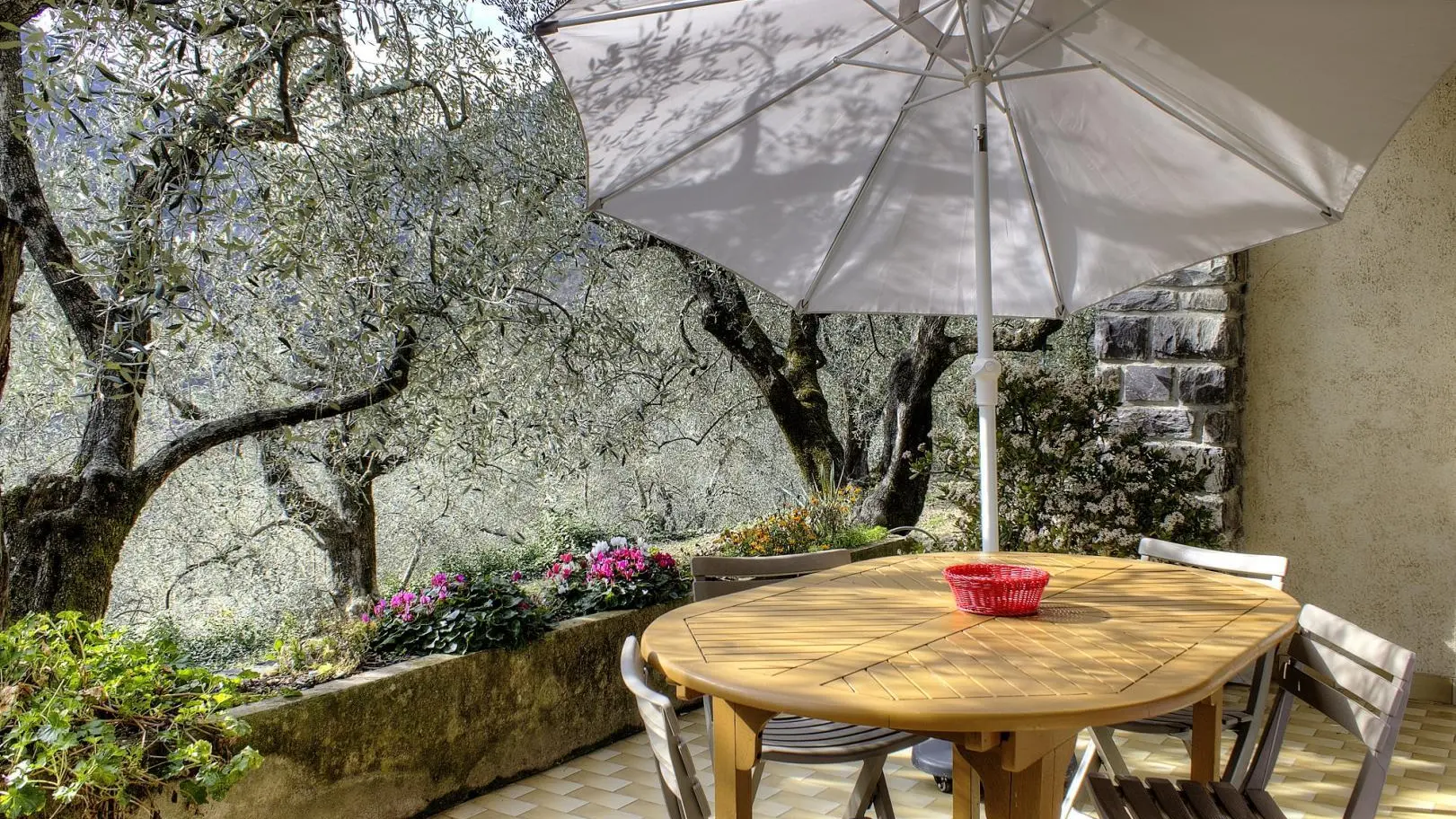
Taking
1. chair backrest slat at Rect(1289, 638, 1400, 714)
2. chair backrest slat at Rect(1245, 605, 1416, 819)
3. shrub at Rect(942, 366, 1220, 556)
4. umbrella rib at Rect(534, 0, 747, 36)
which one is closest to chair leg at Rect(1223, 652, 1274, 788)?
chair backrest slat at Rect(1245, 605, 1416, 819)

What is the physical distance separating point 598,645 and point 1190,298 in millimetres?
3077

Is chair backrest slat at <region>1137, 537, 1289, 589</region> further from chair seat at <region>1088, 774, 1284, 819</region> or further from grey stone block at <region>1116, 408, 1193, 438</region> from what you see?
grey stone block at <region>1116, 408, 1193, 438</region>

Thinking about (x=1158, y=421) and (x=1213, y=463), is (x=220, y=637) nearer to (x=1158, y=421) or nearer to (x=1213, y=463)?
(x=1158, y=421)

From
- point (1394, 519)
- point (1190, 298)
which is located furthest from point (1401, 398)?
point (1190, 298)

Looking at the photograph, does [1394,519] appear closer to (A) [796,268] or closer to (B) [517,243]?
(A) [796,268]

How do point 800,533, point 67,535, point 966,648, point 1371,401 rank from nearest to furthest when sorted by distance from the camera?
point 966,648 < point 67,535 < point 1371,401 < point 800,533

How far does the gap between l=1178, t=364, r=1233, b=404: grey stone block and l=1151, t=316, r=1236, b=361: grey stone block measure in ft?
0.19

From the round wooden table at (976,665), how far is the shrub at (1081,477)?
5.91 ft

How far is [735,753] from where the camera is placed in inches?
74.3

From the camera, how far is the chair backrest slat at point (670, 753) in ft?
5.21

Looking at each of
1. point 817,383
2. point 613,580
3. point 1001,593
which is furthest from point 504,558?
point 1001,593

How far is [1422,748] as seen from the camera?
380cm

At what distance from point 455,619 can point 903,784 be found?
1.69m

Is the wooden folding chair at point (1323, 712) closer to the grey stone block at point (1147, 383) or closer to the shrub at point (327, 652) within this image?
the shrub at point (327, 652)
